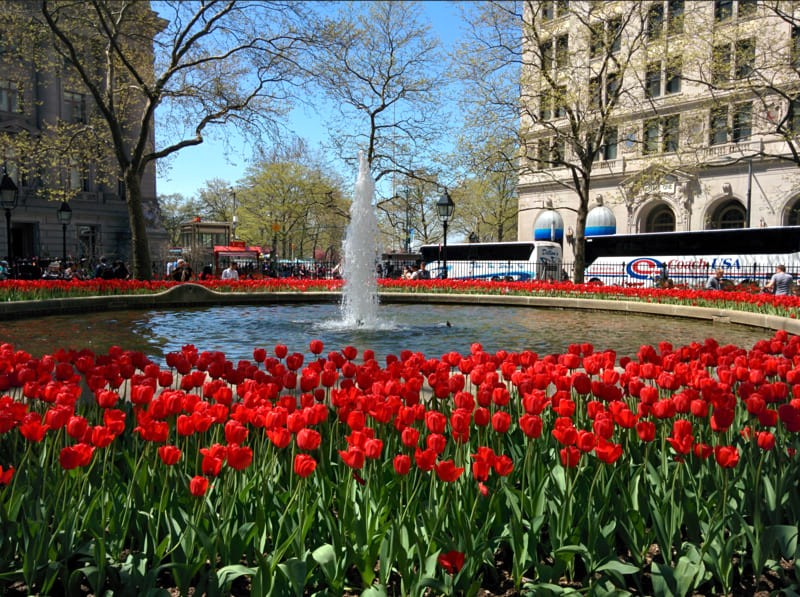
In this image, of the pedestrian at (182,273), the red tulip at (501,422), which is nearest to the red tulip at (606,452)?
the red tulip at (501,422)

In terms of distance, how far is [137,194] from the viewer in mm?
23531

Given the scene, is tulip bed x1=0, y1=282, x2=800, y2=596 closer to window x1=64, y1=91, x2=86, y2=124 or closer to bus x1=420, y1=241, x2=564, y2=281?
bus x1=420, y1=241, x2=564, y2=281

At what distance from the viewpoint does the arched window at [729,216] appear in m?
45.8

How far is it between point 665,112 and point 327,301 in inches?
1335

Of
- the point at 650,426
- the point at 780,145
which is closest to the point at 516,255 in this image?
the point at 780,145

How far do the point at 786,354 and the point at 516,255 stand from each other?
1506 inches

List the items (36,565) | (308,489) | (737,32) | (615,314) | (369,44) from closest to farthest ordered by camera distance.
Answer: (36,565)
(308,489)
(615,314)
(737,32)
(369,44)

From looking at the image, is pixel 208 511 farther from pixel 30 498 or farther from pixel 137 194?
pixel 137 194

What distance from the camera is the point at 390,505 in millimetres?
2920

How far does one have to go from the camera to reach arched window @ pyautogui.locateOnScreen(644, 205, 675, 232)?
5006 centimetres

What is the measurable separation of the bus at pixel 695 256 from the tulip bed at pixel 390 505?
2644cm

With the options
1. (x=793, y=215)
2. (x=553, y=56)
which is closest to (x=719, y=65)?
(x=553, y=56)

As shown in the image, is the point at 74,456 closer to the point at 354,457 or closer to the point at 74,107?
the point at 354,457

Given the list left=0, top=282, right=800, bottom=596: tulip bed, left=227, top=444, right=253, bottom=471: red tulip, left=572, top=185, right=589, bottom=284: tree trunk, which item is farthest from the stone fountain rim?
left=227, top=444, right=253, bottom=471: red tulip
